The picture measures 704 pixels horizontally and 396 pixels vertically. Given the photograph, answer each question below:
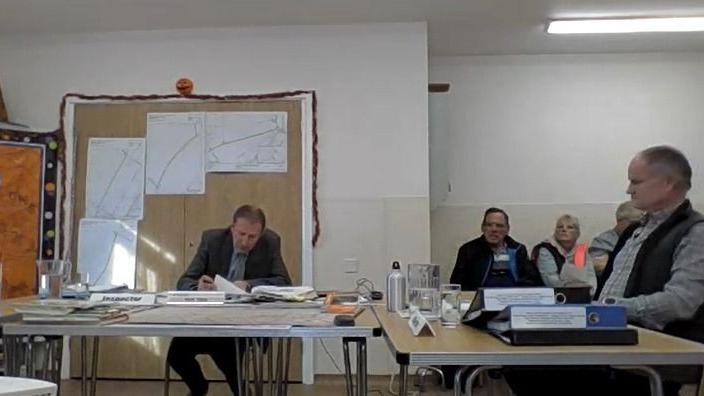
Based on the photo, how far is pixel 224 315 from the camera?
93.9 inches

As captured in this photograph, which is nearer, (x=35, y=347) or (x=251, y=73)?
(x=35, y=347)

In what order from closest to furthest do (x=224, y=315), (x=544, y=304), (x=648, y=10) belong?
(x=544, y=304)
(x=224, y=315)
(x=648, y=10)

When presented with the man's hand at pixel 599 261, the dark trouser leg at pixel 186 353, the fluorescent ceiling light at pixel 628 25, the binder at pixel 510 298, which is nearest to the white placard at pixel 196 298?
the dark trouser leg at pixel 186 353

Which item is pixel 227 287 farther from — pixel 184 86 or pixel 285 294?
pixel 184 86

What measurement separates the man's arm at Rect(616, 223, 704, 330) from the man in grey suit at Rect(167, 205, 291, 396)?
77.5 inches

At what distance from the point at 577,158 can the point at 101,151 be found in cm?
356

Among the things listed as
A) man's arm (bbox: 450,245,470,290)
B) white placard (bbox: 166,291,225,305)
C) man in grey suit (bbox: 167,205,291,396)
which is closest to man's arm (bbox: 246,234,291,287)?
man in grey suit (bbox: 167,205,291,396)

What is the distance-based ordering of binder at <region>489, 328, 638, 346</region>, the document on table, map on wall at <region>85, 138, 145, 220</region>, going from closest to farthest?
binder at <region>489, 328, 638, 346</region> < the document on table < map on wall at <region>85, 138, 145, 220</region>

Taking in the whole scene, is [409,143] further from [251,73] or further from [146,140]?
[146,140]

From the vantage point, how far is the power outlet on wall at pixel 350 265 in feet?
15.7

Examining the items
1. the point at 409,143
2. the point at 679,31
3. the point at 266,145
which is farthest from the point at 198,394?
the point at 679,31

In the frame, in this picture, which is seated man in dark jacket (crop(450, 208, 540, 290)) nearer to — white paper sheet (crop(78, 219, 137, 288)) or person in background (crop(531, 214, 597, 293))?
person in background (crop(531, 214, 597, 293))

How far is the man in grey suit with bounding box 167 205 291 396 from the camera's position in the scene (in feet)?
11.8

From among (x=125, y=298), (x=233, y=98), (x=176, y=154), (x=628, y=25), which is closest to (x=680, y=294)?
(x=125, y=298)
